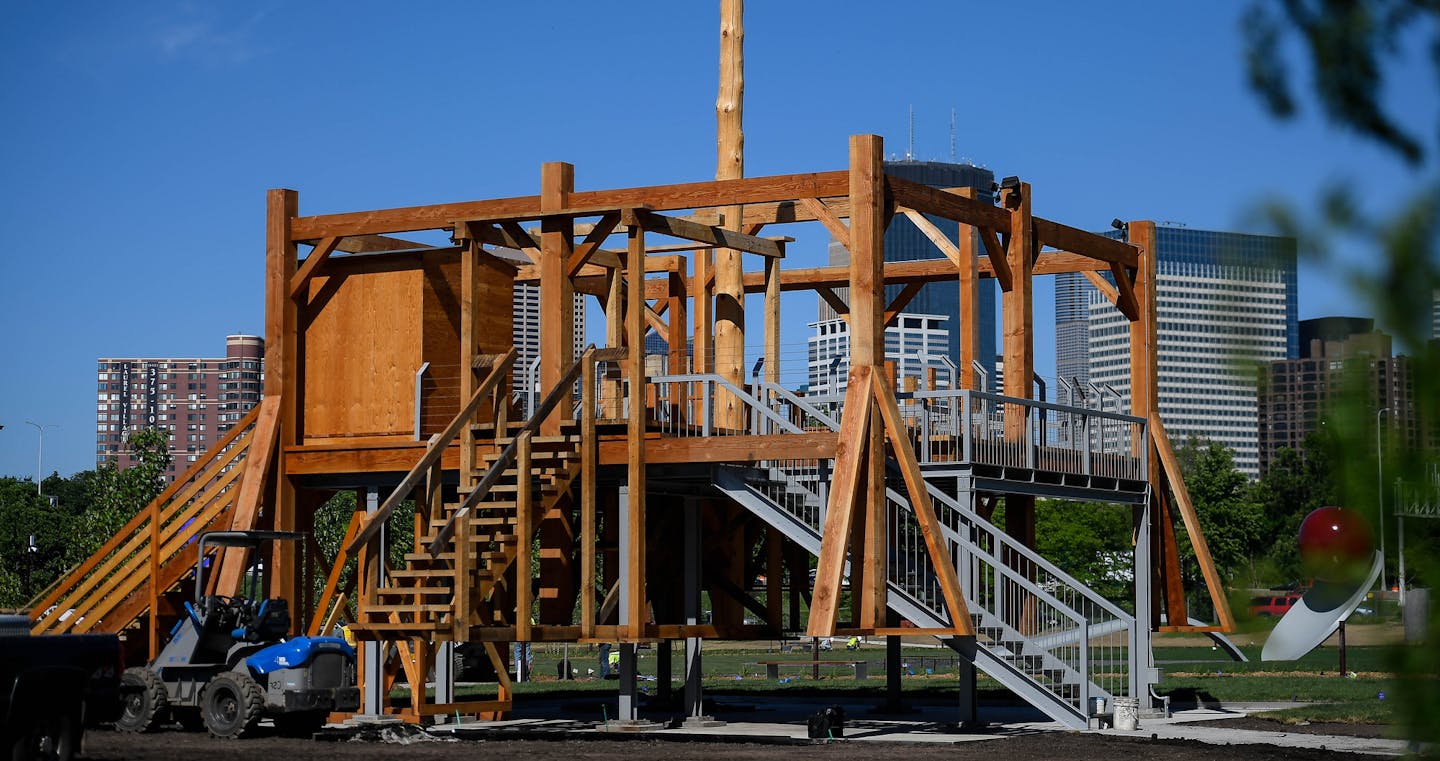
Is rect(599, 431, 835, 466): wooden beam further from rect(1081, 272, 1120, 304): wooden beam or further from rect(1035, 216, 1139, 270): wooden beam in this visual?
rect(1081, 272, 1120, 304): wooden beam

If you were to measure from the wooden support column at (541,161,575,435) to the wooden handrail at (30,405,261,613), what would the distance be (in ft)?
16.3

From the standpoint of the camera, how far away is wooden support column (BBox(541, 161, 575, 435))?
24.2 metres

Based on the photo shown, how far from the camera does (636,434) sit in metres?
22.9

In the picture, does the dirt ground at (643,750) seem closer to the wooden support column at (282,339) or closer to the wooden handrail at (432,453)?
the wooden handrail at (432,453)

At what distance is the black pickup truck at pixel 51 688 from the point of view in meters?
14.4

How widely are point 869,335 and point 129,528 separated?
10585 mm

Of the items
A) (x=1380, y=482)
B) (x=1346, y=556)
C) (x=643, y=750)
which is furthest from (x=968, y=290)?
(x=1380, y=482)

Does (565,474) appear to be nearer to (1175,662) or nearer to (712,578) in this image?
(712,578)

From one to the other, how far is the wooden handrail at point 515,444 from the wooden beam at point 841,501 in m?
3.12

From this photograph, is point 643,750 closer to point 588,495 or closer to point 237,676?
point 588,495

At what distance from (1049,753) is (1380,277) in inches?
662

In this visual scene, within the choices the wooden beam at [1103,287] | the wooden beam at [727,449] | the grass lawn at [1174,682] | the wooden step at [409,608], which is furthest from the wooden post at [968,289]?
the wooden step at [409,608]

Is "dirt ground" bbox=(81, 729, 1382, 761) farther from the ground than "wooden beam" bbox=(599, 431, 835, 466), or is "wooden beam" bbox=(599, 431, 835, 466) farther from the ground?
"wooden beam" bbox=(599, 431, 835, 466)

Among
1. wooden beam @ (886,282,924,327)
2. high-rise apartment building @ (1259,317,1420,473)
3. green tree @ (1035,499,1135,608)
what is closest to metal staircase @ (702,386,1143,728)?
wooden beam @ (886,282,924,327)
